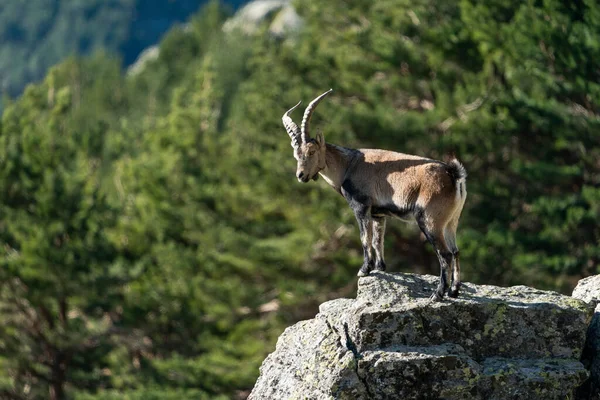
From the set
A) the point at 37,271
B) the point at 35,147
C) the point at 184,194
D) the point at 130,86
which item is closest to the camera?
the point at 37,271

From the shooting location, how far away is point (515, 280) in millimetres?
26641

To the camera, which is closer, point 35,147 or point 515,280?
point 515,280

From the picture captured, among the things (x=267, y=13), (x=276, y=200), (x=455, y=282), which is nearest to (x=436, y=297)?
(x=455, y=282)

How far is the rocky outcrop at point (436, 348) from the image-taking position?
1001 cm

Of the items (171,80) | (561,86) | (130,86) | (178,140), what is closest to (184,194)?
(178,140)

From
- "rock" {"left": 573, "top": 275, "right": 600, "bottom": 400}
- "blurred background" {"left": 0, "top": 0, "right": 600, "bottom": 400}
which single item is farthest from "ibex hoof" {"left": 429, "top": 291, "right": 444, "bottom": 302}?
"blurred background" {"left": 0, "top": 0, "right": 600, "bottom": 400}

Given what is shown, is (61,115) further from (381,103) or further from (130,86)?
(130,86)

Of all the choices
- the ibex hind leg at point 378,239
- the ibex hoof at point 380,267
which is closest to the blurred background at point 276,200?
the ibex hind leg at point 378,239

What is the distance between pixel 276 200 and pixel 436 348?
23.0m

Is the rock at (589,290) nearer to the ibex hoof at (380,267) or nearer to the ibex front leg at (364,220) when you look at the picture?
the ibex hoof at (380,267)

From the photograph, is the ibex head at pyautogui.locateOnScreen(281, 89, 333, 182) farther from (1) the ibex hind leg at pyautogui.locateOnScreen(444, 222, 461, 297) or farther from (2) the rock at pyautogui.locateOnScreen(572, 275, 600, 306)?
(2) the rock at pyautogui.locateOnScreen(572, 275, 600, 306)

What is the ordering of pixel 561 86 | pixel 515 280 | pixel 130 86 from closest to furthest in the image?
pixel 561 86 → pixel 515 280 → pixel 130 86

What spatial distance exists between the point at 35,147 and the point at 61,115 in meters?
4.42

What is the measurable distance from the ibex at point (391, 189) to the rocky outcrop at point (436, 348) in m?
0.37
